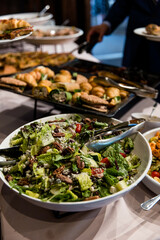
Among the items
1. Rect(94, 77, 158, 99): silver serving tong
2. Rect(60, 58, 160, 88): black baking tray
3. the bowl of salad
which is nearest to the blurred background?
Rect(60, 58, 160, 88): black baking tray

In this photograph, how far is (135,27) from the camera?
2.34m

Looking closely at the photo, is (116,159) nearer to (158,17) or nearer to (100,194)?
(100,194)

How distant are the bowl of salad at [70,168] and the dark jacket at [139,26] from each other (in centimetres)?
144

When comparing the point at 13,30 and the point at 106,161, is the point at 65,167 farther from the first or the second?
the point at 13,30

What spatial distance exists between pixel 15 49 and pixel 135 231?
2560mm

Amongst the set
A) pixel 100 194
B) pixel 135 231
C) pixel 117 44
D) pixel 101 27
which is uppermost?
pixel 101 27

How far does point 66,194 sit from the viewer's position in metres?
0.74

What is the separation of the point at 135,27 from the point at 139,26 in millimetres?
61

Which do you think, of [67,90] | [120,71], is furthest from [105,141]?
[120,71]

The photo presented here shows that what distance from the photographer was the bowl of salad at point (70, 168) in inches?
29.2

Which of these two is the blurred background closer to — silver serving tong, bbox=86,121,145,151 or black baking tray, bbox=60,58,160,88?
black baking tray, bbox=60,58,160,88

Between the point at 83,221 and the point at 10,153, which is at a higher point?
the point at 10,153

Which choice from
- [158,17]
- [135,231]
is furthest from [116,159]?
[158,17]

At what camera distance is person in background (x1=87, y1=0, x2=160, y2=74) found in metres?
2.17
